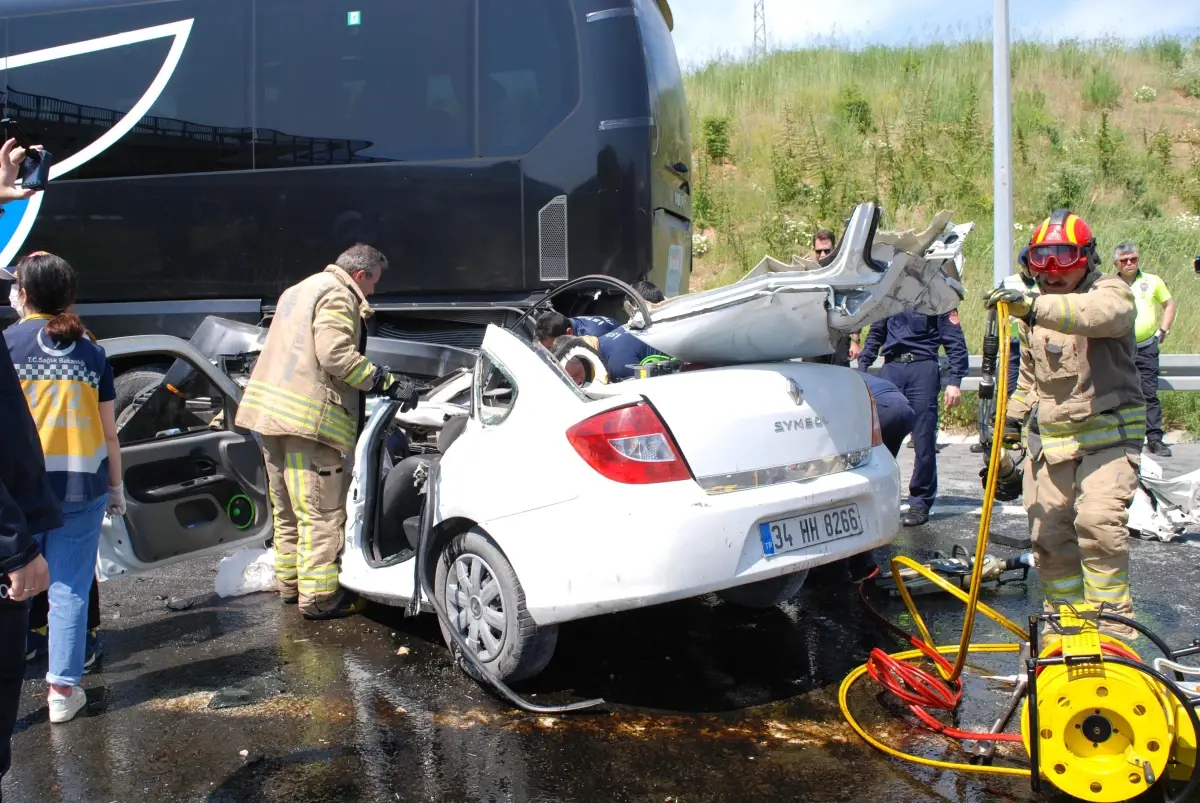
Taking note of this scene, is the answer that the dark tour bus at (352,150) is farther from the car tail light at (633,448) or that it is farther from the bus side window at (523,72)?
the car tail light at (633,448)

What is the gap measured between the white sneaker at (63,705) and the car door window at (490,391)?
1.80 metres

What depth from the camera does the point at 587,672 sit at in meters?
4.12

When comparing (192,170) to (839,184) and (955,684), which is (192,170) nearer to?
(955,684)

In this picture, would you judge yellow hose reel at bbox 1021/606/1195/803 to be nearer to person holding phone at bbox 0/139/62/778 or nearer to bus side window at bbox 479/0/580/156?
person holding phone at bbox 0/139/62/778

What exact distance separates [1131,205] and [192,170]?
14631mm

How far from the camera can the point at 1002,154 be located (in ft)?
30.5

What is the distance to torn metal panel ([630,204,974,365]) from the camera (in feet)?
11.7

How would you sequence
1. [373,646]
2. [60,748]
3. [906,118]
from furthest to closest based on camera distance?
[906,118] < [373,646] < [60,748]

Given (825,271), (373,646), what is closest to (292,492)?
(373,646)

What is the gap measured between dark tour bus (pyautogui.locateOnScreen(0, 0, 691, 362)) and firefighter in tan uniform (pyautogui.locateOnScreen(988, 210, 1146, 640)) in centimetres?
373

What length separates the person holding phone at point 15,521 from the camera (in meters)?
2.32

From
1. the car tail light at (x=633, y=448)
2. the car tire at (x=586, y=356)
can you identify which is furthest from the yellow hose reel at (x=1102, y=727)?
the car tire at (x=586, y=356)

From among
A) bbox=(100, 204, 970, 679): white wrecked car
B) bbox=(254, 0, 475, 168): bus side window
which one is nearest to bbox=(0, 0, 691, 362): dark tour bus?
bbox=(254, 0, 475, 168): bus side window

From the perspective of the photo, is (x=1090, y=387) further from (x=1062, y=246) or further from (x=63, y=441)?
(x=63, y=441)
